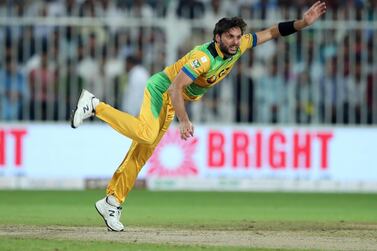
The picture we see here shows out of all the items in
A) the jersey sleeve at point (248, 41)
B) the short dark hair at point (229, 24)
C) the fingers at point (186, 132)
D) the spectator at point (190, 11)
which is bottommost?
the fingers at point (186, 132)

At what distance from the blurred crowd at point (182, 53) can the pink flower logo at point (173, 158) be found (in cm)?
52

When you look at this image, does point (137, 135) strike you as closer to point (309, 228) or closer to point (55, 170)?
point (309, 228)

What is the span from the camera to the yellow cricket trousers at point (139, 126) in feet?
37.8

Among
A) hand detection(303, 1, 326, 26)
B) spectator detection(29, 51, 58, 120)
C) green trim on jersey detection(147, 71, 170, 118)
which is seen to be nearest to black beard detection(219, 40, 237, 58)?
green trim on jersey detection(147, 71, 170, 118)

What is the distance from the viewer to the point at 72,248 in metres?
10.0

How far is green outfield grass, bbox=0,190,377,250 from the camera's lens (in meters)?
12.8

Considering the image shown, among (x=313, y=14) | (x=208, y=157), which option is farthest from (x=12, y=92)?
(x=313, y=14)

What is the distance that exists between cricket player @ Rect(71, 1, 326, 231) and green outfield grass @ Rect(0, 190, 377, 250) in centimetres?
107

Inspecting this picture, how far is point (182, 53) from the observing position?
1939 cm

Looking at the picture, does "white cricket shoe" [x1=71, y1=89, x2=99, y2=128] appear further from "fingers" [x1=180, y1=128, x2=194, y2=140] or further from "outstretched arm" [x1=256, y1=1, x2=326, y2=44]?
"outstretched arm" [x1=256, y1=1, x2=326, y2=44]

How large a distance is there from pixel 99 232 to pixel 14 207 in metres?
4.00

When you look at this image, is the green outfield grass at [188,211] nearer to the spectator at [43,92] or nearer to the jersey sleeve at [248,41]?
the spectator at [43,92]

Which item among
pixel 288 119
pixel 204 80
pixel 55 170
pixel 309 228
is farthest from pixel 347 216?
pixel 55 170

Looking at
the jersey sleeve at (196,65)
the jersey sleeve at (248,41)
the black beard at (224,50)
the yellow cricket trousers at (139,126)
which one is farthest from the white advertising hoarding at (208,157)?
the jersey sleeve at (196,65)
